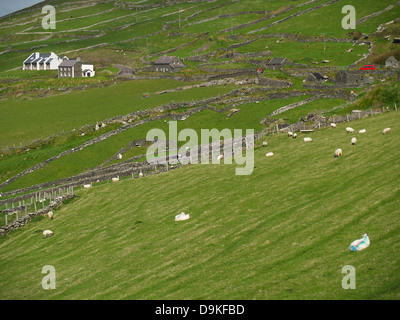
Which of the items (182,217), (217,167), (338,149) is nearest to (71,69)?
(217,167)

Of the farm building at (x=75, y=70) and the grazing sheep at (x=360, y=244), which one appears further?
the farm building at (x=75, y=70)

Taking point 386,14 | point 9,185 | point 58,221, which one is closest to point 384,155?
point 58,221

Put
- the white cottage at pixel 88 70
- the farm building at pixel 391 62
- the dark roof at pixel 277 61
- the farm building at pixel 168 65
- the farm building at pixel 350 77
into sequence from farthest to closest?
the white cottage at pixel 88 70 → the farm building at pixel 168 65 → the dark roof at pixel 277 61 → the farm building at pixel 391 62 → the farm building at pixel 350 77

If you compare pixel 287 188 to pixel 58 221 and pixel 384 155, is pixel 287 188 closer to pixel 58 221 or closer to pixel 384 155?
pixel 384 155

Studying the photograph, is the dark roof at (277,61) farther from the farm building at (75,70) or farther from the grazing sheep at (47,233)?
the grazing sheep at (47,233)

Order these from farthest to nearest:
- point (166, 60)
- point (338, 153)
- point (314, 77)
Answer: point (166, 60), point (314, 77), point (338, 153)

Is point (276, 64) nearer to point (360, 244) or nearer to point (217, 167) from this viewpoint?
point (217, 167)

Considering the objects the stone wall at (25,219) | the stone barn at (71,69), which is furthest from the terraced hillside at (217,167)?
the stone barn at (71,69)
